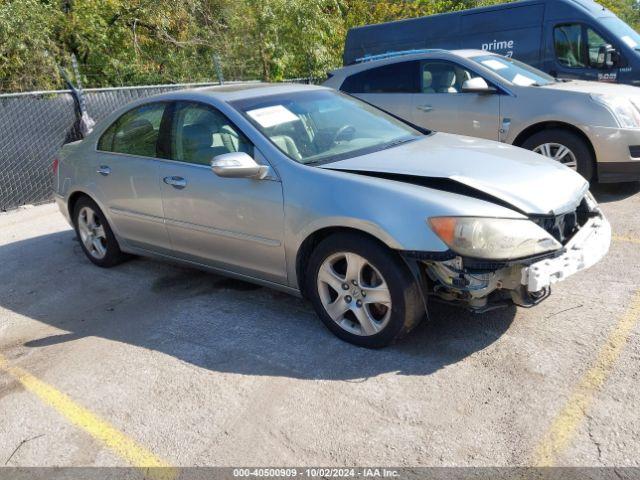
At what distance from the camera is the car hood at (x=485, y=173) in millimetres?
3307

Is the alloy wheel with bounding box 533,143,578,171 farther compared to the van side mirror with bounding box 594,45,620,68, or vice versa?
the van side mirror with bounding box 594,45,620,68

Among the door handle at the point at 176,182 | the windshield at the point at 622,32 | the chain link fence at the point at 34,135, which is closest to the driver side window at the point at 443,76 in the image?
the windshield at the point at 622,32

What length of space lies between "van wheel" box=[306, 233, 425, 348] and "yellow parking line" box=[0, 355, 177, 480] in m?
1.34

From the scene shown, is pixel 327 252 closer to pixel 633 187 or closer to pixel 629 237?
pixel 629 237

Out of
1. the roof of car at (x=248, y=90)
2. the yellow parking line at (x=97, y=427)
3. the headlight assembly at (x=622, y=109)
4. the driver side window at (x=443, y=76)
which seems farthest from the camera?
the driver side window at (x=443, y=76)

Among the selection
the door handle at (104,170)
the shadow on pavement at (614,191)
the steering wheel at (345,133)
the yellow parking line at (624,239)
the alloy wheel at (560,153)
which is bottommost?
the shadow on pavement at (614,191)

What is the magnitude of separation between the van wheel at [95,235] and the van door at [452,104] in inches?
157

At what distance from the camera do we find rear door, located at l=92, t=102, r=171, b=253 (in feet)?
15.2

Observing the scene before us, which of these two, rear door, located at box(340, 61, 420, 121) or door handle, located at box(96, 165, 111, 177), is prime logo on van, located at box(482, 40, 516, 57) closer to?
rear door, located at box(340, 61, 420, 121)

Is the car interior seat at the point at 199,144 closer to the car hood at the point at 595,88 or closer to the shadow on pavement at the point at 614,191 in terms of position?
the car hood at the point at 595,88

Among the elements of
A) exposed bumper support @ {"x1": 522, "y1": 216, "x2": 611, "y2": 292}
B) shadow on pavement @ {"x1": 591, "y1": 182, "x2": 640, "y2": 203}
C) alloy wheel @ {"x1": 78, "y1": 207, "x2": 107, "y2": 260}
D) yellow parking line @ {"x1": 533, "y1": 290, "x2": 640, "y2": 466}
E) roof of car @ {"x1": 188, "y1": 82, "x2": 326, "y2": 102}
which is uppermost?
roof of car @ {"x1": 188, "y1": 82, "x2": 326, "y2": 102}

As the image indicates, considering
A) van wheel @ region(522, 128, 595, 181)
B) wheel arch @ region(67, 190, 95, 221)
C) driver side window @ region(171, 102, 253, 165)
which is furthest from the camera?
van wheel @ region(522, 128, 595, 181)

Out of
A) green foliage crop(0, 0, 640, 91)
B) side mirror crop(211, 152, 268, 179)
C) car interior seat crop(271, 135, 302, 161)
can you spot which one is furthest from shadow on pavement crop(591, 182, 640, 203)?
green foliage crop(0, 0, 640, 91)

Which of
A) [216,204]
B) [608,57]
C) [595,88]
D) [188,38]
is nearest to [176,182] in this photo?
[216,204]
